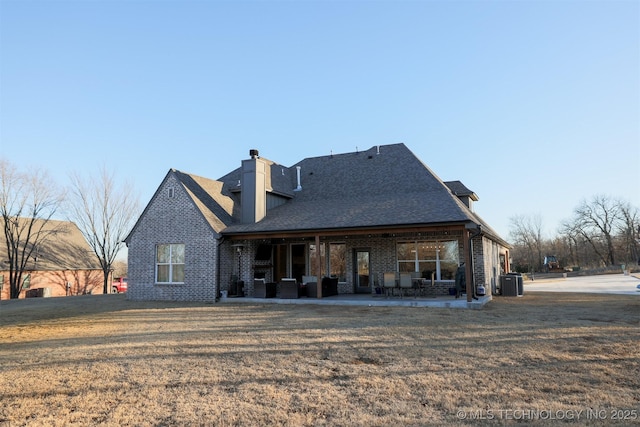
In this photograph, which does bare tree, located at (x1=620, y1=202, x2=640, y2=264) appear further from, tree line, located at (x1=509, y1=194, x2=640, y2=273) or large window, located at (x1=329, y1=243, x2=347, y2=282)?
large window, located at (x1=329, y1=243, x2=347, y2=282)

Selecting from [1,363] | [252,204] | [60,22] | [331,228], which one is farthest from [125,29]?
[1,363]

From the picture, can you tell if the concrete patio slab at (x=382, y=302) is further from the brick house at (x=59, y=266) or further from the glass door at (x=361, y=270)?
the brick house at (x=59, y=266)

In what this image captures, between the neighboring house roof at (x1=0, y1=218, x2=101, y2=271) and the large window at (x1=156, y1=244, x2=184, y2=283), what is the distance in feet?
70.3

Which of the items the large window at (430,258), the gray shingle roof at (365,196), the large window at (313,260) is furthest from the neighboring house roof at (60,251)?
the large window at (430,258)

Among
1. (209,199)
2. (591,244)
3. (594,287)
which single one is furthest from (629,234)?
(209,199)

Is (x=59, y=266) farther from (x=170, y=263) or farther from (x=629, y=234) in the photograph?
(x=629, y=234)

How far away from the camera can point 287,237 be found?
54.3 ft

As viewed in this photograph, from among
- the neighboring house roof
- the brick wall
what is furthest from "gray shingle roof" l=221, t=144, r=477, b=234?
the neighboring house roof

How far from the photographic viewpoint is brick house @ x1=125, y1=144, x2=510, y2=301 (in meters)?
15.9

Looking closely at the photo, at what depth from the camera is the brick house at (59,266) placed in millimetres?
31547

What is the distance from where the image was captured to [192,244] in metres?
16.7

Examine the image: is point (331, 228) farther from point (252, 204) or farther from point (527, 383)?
point (527, 383)

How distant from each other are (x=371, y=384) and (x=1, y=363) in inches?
240

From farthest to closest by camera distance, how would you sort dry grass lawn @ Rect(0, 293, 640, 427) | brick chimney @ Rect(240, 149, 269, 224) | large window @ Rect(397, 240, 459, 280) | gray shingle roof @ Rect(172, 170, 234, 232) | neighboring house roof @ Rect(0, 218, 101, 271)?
neighboring house roof @ Rect(0, 218, 101, 271) < brick chimney @ Rect(240, 149, 269, 224) < gray shingle roof @ Rect(172, 170, 234, 232) < large window @ Rect(397, 240, 459, 280) < dry grass lawn @ Rect(0, 293, 640, 427)
